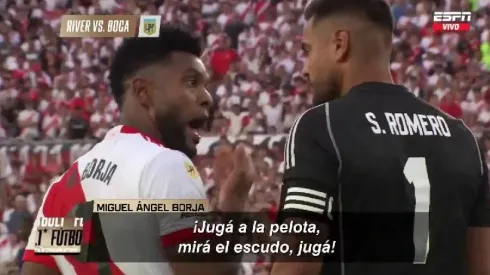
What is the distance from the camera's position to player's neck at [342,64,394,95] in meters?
1.27

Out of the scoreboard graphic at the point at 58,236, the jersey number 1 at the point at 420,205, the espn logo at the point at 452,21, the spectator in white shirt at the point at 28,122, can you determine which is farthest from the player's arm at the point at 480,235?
the espn logo at the point at 452,21

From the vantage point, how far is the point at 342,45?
128cm

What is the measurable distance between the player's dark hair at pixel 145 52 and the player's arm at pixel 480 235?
641 mm

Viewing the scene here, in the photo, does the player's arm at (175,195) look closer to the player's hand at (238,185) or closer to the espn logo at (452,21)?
the player's hand at (238,185)

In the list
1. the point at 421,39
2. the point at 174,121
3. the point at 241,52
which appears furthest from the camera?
the point at 241,52

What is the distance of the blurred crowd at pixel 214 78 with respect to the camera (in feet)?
13.9

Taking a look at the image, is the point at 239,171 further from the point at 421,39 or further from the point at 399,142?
the point at 421,39

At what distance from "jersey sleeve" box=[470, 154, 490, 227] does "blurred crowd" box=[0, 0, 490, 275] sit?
193 centimetres

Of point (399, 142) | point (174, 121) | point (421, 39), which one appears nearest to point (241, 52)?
point (421, 39)

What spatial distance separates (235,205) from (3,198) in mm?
3018

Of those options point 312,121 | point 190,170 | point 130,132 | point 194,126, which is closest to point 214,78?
point 194,126

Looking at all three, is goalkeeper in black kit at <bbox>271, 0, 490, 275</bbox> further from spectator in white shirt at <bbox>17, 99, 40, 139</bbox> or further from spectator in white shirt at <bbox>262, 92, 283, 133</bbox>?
spectator in white shirt at <bbox>17, 99, 40, 139</bbox>

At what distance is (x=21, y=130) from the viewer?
5051mm

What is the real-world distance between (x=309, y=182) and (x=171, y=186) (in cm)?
30
